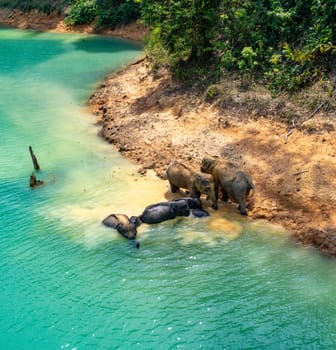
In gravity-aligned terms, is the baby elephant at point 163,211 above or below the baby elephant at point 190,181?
below

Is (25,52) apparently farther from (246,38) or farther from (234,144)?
(234,144)

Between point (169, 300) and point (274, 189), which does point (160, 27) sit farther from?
point (169, 300)

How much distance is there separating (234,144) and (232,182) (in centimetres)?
324

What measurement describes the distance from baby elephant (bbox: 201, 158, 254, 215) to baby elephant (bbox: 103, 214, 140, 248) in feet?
7.98

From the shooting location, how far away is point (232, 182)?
40.0 feet

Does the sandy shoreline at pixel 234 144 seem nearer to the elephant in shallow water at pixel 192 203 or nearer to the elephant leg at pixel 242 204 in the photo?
the elephant leg at pixel 242 204

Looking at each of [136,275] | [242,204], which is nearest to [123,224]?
[136,275]

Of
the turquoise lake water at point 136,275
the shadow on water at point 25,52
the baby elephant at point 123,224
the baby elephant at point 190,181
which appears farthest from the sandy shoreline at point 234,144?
the shadow on water at point 25,52

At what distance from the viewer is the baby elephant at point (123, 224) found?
11570 mm

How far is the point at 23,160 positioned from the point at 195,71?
784 cm

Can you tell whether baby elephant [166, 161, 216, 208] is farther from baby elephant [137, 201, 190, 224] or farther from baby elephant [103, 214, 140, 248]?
baby elephant [103, 214, 140, 248]

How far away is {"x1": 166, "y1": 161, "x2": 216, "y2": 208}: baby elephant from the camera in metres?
12.5

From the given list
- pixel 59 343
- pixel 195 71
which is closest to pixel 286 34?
pixel 195 71

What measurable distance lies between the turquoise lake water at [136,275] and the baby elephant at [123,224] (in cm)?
19
